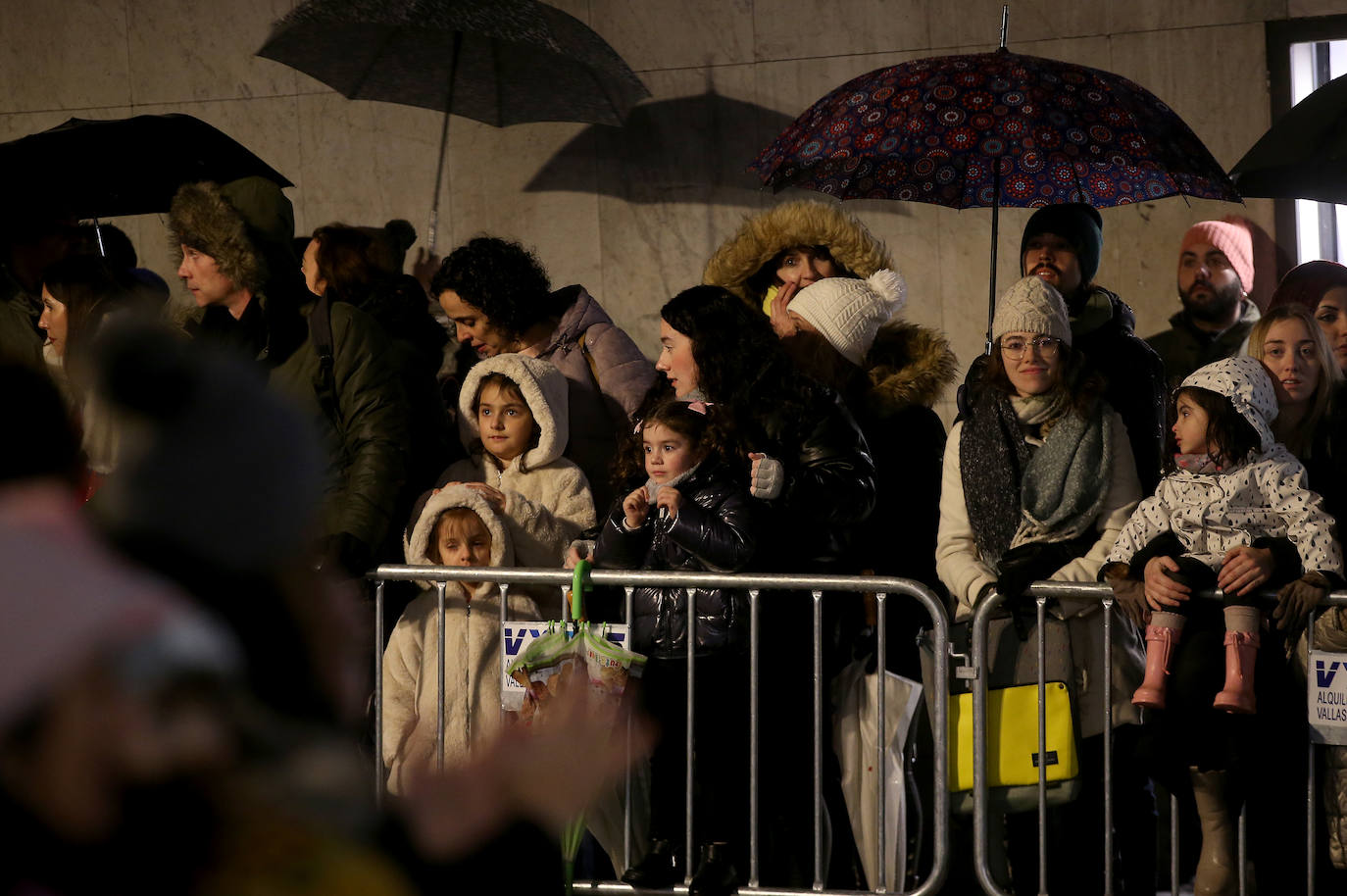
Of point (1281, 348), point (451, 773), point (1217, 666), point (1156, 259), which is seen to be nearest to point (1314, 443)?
point (1281, 348)

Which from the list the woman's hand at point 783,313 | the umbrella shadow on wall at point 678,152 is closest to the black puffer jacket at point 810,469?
the woman's hand at point 783,313

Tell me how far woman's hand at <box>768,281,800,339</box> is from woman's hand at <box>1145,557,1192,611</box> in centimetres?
150

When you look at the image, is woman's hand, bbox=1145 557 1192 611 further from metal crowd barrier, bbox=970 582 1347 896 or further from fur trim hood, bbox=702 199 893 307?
fur trim hood, bbox=702 199 893 307

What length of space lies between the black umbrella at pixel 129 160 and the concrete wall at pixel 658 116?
5.60 feet

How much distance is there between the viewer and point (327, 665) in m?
0.97

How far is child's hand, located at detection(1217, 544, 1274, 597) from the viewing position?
4758mm

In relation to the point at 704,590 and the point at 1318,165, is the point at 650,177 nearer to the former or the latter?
the point at 1318,165

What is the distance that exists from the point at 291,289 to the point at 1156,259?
4.60 m

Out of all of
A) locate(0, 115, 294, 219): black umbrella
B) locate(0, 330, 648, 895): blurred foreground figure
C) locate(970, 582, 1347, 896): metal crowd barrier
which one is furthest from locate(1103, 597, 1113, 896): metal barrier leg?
locate(0, 115, 294, 219): black umbrella

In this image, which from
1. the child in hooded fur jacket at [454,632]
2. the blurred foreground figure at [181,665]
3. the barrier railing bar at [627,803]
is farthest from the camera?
the child in hooded fur jacket at [454,632]

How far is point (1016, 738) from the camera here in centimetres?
519

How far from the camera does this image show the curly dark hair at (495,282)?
20.2 feet

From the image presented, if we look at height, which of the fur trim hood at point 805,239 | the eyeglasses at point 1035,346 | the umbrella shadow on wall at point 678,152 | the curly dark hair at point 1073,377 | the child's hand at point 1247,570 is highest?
the umbrella shadow on wall at point 678,152

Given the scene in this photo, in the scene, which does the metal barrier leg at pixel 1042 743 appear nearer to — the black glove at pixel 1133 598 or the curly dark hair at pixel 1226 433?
the black glove at pixel 1133 598
